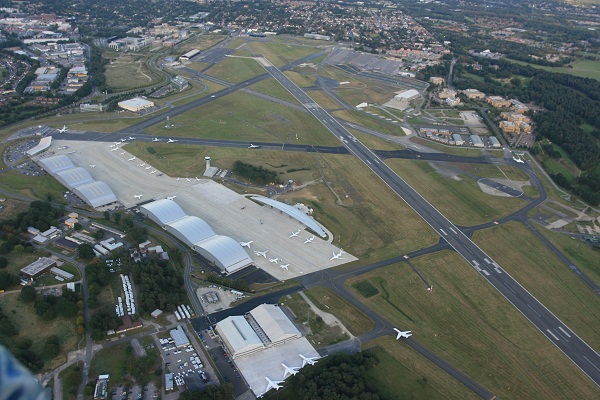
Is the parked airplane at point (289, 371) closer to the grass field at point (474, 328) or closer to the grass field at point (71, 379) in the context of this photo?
the grass field at point (474, 328)

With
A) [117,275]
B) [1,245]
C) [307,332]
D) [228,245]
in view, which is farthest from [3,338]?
[307,332]

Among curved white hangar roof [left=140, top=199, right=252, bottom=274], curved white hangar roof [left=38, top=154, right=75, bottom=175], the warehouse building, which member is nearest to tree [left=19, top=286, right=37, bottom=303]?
curved white hangar roof [left=140, top=199, right=252, bottom=274]

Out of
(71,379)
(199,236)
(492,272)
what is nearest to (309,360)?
(71,379)

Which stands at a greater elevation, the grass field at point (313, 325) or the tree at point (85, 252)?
the tree at point (85, 252)

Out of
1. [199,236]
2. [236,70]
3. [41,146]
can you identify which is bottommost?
[199,236]

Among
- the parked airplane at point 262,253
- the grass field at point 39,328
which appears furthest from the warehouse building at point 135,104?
the grass field at point 39,328

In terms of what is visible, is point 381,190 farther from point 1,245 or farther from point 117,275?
point 1,245

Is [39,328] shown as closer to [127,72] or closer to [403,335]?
[403,335]
